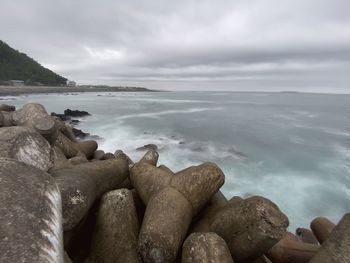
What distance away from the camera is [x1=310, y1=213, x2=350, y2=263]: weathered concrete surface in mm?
3084

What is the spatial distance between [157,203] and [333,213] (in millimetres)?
7796

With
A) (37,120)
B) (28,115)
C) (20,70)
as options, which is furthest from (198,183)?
(20,70)

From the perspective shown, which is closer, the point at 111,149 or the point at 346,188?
the point at 346,188

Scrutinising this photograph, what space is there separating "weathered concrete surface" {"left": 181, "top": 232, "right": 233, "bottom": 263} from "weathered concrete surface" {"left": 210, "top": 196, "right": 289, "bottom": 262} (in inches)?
13.5

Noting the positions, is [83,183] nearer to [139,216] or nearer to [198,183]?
[139,216]

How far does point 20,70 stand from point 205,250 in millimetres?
112920

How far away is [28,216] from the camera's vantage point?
2.10 metres

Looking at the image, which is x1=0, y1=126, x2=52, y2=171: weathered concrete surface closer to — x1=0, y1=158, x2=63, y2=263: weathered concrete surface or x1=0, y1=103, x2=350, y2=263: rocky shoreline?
x1=0, y1=103, x2=350, y2=263: rocky shoreline

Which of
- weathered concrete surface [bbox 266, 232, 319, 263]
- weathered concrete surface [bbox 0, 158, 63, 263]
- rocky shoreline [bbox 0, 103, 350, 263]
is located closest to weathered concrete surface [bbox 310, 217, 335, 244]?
rocky shoreline [bbox 0, 103, 350, 263]

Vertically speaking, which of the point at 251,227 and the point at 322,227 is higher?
the point at 251,227

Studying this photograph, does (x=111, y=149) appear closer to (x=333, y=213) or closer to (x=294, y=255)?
(x=333, y=213)

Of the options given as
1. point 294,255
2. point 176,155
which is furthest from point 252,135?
point 294,255

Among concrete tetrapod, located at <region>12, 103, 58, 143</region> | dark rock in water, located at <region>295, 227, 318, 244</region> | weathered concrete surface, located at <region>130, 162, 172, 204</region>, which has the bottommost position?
dark rock in water, located at <region>295, 227, 318, 244</region>

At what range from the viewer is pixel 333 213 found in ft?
30.8
